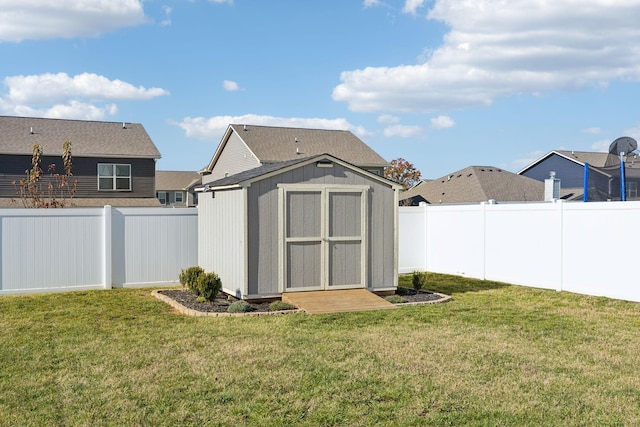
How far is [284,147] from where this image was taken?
103ft

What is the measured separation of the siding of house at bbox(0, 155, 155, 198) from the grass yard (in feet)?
60.2

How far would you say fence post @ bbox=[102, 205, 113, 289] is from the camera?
13.8 metres

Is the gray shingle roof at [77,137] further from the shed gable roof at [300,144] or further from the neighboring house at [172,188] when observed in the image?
the neighboring house at [172,188]

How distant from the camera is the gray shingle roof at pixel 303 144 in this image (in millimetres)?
30656

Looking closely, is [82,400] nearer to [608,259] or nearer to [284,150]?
[608,259]

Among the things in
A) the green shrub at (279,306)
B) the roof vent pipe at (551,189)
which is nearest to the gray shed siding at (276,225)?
the green shrub at (279,306)

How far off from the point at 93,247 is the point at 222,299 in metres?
3.52

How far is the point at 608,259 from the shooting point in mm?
12867

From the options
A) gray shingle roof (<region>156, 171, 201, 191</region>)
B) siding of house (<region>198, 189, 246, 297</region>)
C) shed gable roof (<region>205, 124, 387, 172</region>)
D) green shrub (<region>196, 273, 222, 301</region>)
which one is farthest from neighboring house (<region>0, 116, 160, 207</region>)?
gray shingle roof (<region>156, 171, 201, 191</region>)

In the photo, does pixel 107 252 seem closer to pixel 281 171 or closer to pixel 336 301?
pixel 281 171

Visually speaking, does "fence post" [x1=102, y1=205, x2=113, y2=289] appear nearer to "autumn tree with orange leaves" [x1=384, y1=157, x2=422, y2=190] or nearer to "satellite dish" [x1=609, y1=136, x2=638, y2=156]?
"satellite dish" [x1=609, y1=136, x2=638, y2=156]

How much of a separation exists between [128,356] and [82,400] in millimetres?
1685

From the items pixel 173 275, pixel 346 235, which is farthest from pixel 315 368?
pixel 173 275

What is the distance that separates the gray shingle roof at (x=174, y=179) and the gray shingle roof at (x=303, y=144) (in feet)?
86.0
